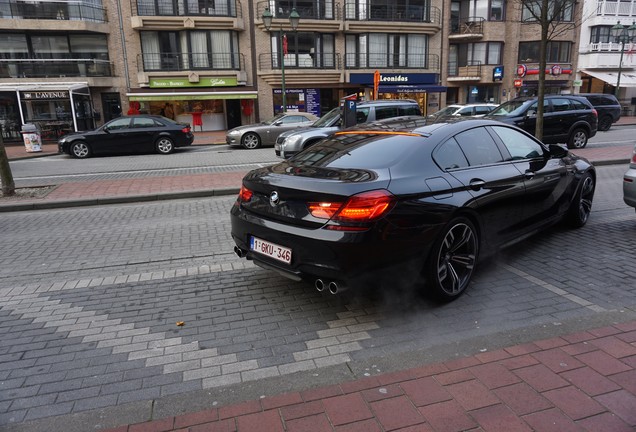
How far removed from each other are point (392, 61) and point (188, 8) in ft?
46.5

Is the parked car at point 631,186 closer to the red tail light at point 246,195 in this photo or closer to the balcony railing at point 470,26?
the red tail light at point 246,195

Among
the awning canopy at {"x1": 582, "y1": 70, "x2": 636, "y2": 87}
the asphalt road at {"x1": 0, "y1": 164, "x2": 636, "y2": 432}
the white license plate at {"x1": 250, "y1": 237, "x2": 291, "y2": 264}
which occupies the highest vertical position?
the awning canopy at {"x1": 582, "y1": 70, "x2": 636, "y2": 87}

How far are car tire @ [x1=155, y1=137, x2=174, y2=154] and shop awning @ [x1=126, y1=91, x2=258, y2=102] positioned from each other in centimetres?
1048

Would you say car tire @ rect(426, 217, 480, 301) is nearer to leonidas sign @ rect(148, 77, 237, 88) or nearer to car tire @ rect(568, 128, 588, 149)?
car tire @ rect(568, 128, 588, 149)

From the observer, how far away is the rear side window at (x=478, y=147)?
14.4 feet

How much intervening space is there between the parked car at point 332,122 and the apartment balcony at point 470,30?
23.7 metres

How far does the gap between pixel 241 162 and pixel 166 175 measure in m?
2.97

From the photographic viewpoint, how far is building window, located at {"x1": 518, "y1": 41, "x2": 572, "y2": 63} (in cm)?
3625

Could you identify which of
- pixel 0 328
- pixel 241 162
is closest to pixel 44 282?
pixel 0 328

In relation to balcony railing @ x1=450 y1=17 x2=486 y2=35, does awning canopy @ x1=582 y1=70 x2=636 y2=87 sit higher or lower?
lower

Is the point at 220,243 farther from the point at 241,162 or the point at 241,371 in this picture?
the point at 241,162

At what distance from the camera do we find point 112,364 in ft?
10.6

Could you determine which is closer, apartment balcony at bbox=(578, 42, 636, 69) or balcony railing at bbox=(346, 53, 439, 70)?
balcony railing at bbox=(346, 53, 439, 70)

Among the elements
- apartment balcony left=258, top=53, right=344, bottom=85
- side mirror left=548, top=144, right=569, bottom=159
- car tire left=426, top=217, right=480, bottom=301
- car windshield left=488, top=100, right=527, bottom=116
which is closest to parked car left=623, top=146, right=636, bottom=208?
side mirror left=548, top=144, right=569, bottom=159
